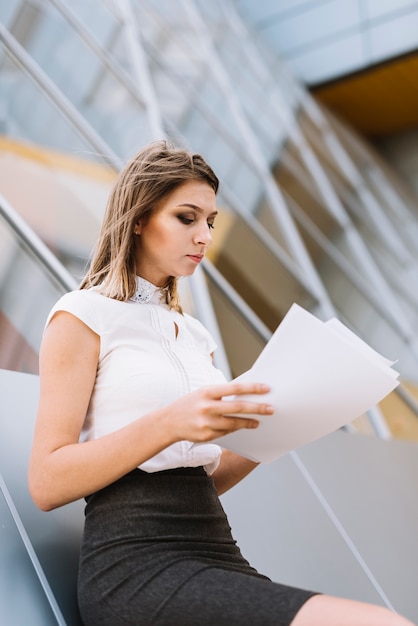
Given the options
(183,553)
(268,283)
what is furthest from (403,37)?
(183,553)

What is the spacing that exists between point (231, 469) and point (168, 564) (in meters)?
0.51

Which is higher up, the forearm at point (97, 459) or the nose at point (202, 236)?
the nose at point (202, 236)

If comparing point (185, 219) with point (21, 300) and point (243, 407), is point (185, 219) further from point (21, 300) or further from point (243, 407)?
Result: point (21, 300)

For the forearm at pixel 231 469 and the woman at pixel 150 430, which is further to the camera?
the forearm at pixel 231 469

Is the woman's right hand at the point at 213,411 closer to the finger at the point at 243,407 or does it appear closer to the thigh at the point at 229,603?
the finger at the point at 243,407

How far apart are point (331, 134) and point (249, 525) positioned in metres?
8.44

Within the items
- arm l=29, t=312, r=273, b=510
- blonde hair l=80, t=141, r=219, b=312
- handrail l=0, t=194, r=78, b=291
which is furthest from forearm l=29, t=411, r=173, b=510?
handrail l=0, t=194, r=78, b=291

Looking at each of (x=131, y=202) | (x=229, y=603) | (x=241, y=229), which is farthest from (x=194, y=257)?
(x=241, y=229)

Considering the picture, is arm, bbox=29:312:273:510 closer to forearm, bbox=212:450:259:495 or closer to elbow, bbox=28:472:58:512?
elbow, bbox=28:472:58:512

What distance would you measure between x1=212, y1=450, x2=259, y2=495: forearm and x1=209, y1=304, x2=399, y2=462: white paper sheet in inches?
16.8

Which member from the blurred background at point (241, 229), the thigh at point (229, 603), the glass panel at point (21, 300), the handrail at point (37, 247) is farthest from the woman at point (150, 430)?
the handrail at point (37, 247)

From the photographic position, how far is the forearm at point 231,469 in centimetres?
177

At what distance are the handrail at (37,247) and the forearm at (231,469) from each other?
1.10 metres

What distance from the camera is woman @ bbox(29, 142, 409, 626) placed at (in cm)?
123
